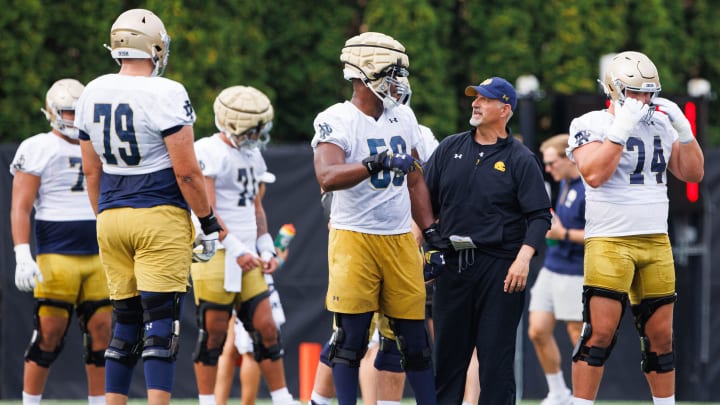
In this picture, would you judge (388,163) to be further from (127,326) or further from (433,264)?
(127,326)

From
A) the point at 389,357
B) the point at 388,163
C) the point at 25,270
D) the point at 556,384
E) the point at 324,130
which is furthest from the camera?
the point at 556,384

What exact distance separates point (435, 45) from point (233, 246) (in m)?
7.00

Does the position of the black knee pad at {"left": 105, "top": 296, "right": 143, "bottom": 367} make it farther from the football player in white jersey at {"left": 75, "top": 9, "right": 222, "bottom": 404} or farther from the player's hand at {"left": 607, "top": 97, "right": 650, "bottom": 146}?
the player's hand at {"left": 607, "top": 97, "right": 650, "bottom": 146}

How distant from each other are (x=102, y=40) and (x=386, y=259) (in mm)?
6651

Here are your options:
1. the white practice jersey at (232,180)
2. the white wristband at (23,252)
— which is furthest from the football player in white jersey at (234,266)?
the white wristband at (23,252)

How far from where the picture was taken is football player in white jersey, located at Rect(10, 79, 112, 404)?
747 centimetres

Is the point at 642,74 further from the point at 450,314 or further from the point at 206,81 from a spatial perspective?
the point at 206,81

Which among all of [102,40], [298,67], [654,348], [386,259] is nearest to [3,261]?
[102,40]

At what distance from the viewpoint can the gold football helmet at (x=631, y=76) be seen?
6625 mm

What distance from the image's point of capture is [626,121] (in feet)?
21.1

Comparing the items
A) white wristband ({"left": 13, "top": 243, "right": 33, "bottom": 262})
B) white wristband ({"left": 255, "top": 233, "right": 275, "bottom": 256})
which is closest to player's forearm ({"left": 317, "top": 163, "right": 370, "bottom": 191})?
white wristband ({"left": 255, "top": 233, "right": 275, "bottom": 256})

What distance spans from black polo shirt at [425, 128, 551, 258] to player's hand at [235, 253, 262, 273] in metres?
1.33

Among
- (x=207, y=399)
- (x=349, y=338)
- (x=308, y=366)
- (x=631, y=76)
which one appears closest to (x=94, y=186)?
(x=349, y=338)

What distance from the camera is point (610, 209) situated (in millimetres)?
6684
